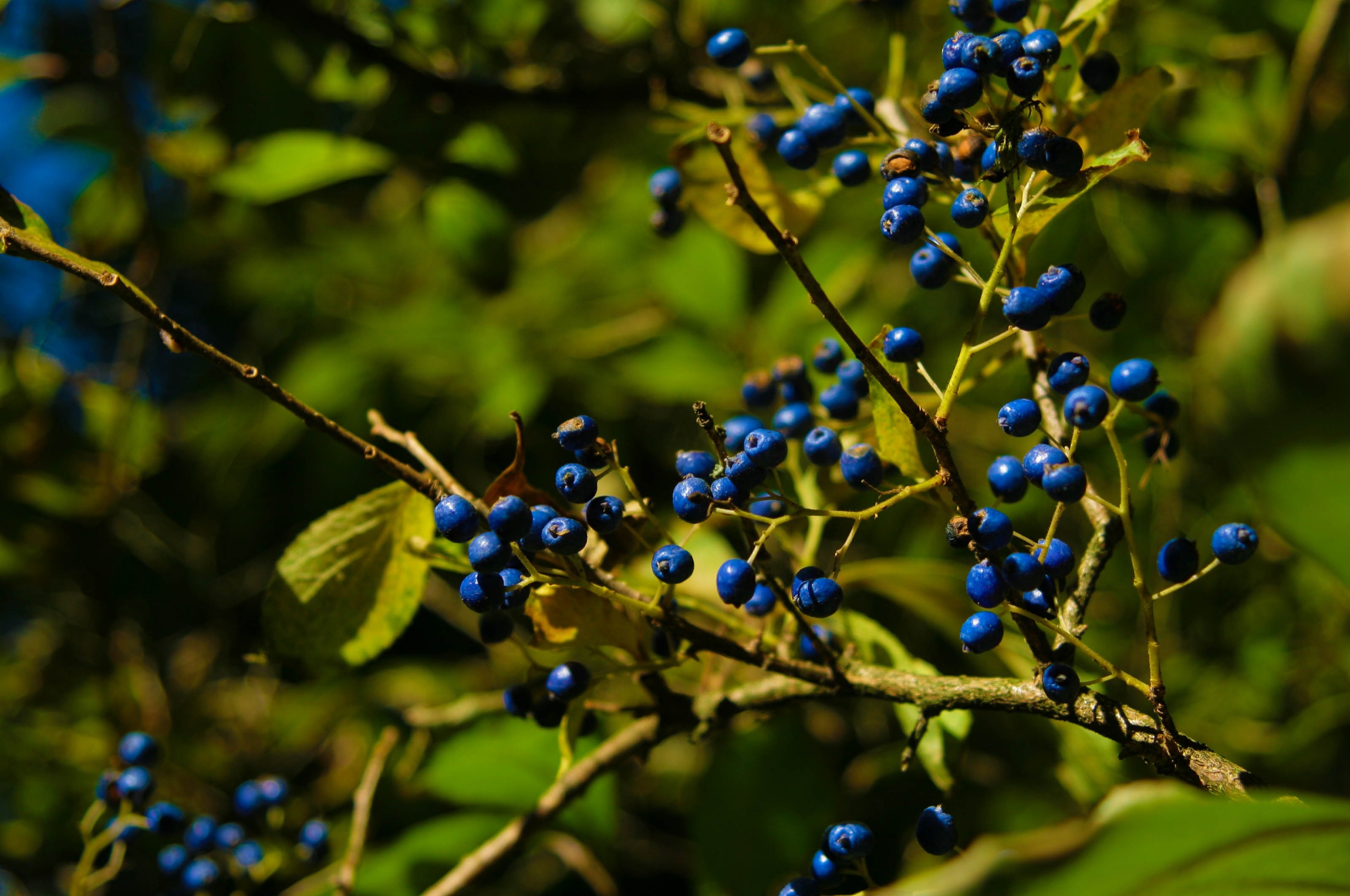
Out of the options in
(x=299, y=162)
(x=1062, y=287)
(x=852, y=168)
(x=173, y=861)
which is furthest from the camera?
(x=299, y=162)

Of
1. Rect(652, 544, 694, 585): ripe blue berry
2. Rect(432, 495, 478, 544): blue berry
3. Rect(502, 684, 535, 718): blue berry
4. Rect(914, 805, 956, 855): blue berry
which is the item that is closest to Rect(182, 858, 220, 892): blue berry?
Rect(502, 684, 535, 718): blue berry

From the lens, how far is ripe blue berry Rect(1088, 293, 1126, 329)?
1.15 m

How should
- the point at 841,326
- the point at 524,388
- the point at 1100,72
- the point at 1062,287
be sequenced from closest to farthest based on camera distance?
the point at 841,326 < the point at 1062,287 < the point at 1100,72 < the point at 524,388

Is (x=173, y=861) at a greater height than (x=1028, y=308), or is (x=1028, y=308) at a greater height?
(x=1028, y=308)

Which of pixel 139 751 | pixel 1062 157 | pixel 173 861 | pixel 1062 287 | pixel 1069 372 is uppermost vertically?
pixel 1062 157

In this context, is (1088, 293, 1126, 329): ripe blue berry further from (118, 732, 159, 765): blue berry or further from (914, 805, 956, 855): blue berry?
(118, 732, 159, 765): blue berry

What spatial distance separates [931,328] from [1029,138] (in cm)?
135

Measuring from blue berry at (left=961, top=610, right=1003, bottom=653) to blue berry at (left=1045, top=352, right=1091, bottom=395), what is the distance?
27cm

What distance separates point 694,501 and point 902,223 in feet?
1.23

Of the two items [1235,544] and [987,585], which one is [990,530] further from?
[1235,544]

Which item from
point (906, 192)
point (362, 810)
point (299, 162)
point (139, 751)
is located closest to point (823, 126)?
point (906, 192)

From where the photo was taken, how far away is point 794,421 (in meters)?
1.33

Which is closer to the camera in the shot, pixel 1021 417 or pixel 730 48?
pixel 1021 417

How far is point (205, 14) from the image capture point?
81.0 inches
